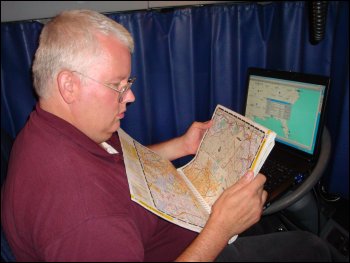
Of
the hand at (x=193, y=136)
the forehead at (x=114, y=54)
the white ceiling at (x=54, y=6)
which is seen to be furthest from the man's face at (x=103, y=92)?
the white ceiling at (x=54, y=6)

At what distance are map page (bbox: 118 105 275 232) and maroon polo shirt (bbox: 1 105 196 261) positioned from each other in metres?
0.07

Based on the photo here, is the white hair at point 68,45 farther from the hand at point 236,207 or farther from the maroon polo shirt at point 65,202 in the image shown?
the hand at point 236,207

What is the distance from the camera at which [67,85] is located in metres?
0.72

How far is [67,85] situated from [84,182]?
0.90ft

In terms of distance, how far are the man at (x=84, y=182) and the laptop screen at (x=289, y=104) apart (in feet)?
1.22

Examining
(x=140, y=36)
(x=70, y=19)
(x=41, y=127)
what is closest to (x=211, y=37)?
(x=140, y=36)

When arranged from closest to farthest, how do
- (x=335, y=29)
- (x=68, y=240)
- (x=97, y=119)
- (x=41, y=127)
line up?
(x=68, y=240) < (x=41, y=127) < (x=97, y=119) < (x=335, y=29)

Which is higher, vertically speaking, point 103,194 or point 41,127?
point 41,127

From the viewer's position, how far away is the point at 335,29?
1.30 meters

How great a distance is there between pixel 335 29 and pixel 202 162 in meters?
0.93

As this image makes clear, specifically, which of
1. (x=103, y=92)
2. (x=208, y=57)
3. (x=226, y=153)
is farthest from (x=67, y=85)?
(x=208, y=57)

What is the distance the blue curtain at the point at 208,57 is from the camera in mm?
1346

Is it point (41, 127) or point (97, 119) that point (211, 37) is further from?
point (41, 127)

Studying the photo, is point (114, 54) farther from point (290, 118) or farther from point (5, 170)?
point (290, 118)
